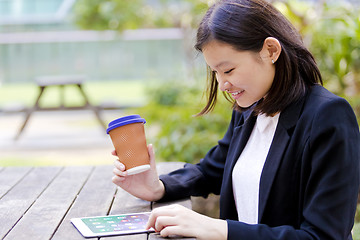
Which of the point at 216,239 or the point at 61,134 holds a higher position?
the point at 216,239

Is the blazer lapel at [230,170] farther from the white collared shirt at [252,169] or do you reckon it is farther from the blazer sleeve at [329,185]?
the blazer sleeve at [329,185]

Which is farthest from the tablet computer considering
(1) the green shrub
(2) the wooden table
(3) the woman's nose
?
(1) the green shrub

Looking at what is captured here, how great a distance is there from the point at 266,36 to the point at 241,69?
0.11m

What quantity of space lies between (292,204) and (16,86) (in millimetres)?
9408

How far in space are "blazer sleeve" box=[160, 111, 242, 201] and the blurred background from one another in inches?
65.8

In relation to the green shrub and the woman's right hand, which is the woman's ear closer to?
the woman's right hand

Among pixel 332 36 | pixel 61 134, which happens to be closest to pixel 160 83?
pixel 61 134

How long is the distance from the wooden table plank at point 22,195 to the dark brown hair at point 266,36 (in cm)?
67

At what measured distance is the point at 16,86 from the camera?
10.1 m

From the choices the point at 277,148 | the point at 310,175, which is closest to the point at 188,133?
the point at 277,148

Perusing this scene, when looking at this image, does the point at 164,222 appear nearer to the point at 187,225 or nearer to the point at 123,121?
the point at 187,225

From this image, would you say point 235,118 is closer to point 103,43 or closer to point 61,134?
point 61,134


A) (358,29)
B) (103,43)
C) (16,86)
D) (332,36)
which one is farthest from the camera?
(16,86)

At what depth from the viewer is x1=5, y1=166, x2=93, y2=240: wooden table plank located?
129cm
